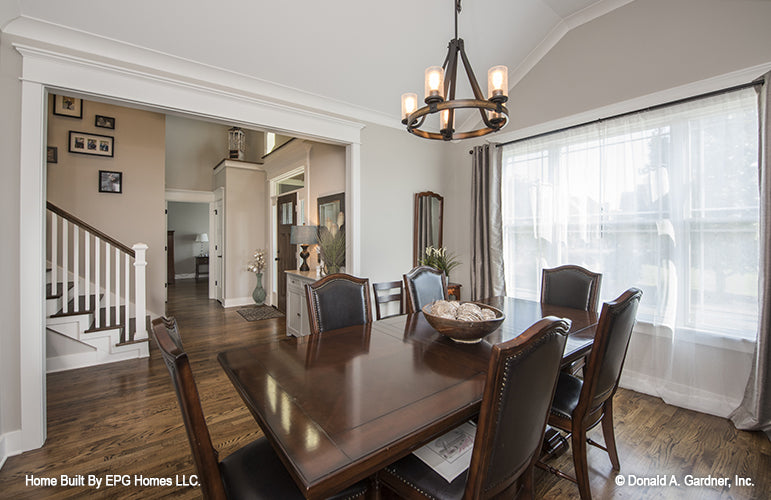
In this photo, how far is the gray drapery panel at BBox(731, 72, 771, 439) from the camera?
2076mm

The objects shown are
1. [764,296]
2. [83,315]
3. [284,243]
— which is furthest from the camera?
[284,243]

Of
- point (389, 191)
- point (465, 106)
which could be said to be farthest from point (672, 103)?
point (389, 191)

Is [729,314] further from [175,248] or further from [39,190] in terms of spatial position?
[175,248]

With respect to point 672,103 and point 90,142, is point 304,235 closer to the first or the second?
point 90,142

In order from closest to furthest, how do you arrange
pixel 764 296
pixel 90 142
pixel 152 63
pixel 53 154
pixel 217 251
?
pixel 764 296
pixel 152 63
pixel 53 154
pixel 90 142
pixel 217 251

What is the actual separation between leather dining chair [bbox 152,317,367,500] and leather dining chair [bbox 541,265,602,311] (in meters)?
2.08

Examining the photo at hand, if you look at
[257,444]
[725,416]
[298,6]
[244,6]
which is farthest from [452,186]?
[257,444]

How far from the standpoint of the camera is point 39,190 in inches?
77.8

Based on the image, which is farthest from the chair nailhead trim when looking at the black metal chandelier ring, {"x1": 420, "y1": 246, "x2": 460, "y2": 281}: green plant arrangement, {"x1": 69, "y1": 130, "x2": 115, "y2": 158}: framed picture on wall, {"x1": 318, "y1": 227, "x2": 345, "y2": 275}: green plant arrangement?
{"x1": 69, "y1": 130, "x2": 115, "y2": 158}: framed picture on wall

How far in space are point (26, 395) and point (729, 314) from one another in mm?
4807

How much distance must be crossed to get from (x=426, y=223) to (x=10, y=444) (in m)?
3.92

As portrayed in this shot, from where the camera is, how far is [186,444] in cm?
205

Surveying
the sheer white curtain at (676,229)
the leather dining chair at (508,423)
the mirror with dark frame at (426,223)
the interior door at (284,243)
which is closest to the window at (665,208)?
the sheer white curtain at (676,229)

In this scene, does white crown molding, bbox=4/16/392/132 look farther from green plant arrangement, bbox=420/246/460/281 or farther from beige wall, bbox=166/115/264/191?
beige wall, bbox=166/115/264/191
